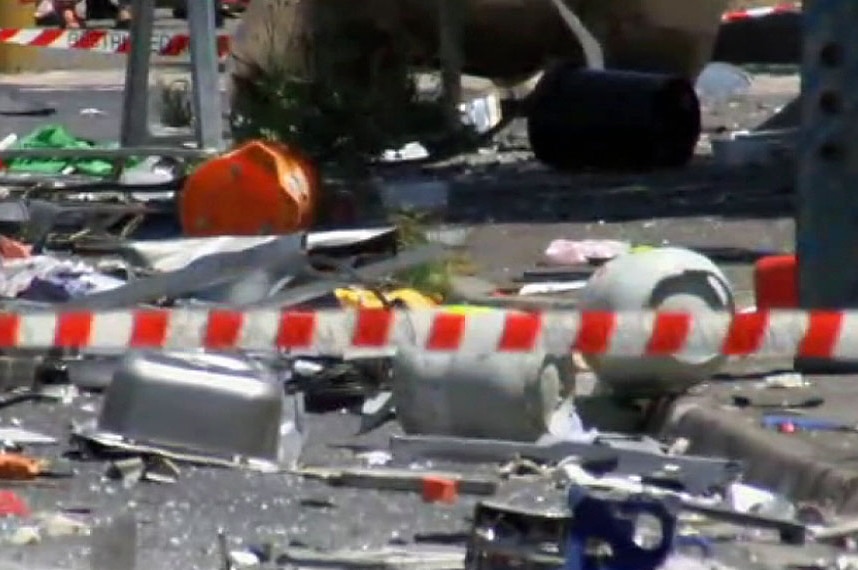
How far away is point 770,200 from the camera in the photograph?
16.5m

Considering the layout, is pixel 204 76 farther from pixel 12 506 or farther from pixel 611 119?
pixel 12 506

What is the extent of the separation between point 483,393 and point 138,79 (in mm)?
8906

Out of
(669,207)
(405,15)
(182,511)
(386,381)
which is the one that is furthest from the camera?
(405,15)

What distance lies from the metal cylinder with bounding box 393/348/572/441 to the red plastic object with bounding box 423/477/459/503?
2.24 ft

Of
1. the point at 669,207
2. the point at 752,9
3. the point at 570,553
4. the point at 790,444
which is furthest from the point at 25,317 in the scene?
the point at 752,9

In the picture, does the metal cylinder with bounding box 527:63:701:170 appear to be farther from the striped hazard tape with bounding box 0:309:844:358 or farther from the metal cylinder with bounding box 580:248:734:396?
the striped hazard tape with bounding box 0:309:844:358

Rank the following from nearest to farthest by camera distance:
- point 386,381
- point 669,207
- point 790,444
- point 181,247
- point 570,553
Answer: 1. point 570,553
2. point 790,444
3. point 386,381
4. point 181,247
5. point 669,207

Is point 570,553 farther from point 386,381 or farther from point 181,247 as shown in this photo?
point 181,247

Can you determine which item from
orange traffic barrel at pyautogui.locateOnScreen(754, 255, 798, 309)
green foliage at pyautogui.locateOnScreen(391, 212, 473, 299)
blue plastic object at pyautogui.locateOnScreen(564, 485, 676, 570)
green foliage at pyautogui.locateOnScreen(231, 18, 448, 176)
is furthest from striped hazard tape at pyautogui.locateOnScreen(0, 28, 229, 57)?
blue plastic object at pyautogui.locateOnScreen(564, 485, 676, 570)

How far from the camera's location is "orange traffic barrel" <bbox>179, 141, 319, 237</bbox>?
14.1 metres

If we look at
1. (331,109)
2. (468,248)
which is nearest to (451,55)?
(331,109)

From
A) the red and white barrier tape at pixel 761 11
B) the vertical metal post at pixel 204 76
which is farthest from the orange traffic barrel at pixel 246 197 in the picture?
the red and white barrier tape at pixel 761 11

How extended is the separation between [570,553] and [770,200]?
10.3 metres

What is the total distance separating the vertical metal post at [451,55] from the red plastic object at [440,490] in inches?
435
